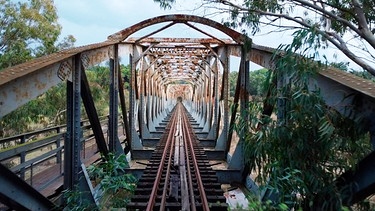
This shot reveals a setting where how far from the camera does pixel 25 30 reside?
17.6m

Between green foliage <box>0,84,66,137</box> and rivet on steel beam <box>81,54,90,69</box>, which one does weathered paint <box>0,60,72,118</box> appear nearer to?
rivet on steel beam <box>81,54,90,69</box>

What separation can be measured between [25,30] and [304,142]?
16.9m

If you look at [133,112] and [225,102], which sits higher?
[225,102]

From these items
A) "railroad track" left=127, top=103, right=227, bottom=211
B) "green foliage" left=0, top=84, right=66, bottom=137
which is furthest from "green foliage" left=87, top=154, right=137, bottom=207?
"green foliage" left=0, top=84, right=66, bottom=137

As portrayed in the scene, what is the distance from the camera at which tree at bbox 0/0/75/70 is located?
1673cm

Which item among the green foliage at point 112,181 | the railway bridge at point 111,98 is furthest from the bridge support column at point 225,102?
the green foliage at point 112,181

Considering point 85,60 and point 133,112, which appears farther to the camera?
point 133,112

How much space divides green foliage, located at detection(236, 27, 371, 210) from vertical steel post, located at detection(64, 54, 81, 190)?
2871mm


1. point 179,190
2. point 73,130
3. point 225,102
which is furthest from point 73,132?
point 225,102

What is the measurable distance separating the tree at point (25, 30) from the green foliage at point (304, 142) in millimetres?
14466

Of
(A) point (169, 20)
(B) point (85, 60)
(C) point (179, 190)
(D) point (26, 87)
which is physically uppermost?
(A) point (169, 20)

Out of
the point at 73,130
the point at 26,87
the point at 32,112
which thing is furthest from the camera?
the point at 32,112

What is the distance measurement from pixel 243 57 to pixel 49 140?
16.9 ft

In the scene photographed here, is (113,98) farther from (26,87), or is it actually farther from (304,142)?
(304,142)
